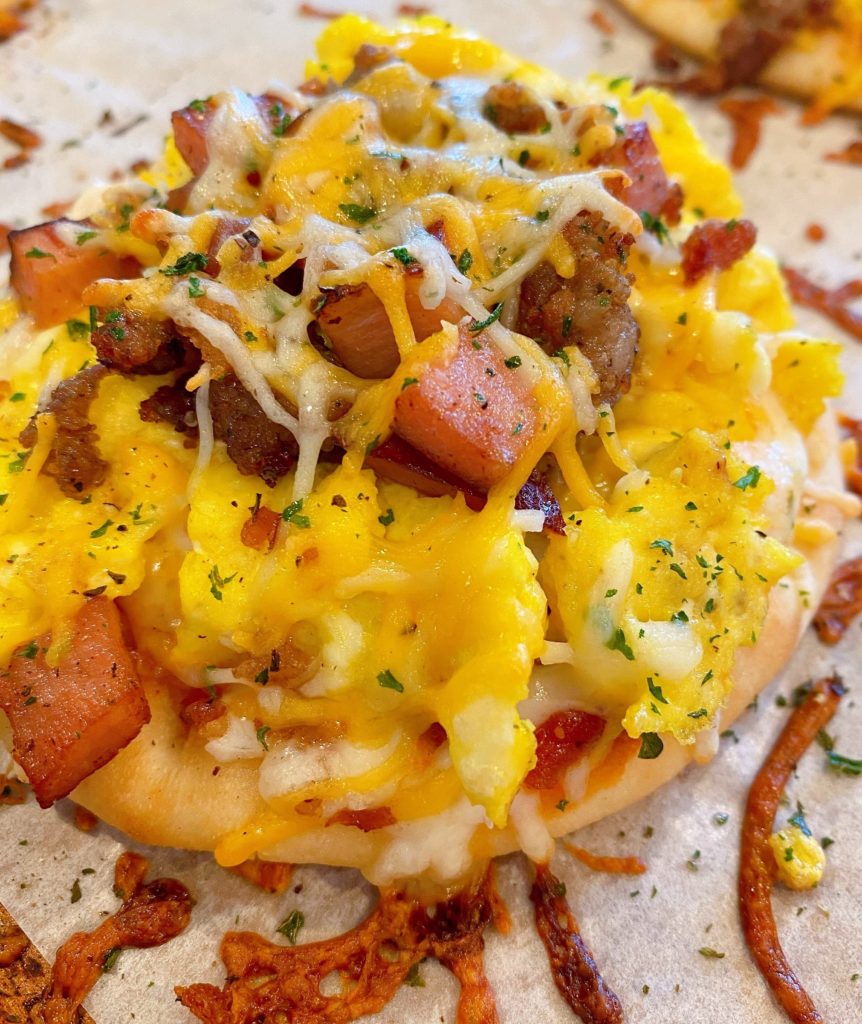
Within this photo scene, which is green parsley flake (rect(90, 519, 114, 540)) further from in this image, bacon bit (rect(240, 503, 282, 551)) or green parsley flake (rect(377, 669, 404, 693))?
green parsley flake (rect(377, 669, 404, 693))

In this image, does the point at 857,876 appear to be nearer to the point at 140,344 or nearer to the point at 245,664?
the point at 245,664

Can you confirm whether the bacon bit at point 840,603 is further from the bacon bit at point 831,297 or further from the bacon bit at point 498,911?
the bacon bit at point 498,911

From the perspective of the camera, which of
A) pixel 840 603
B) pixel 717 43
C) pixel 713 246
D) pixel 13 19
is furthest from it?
pixel 717 43

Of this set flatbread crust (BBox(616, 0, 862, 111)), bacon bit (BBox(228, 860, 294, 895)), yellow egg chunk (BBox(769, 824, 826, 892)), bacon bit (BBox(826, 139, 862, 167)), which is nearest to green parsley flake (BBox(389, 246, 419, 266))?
bacon bit (BBox(228, 860, 294, 895))

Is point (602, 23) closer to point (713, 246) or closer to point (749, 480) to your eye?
point (713, 246)

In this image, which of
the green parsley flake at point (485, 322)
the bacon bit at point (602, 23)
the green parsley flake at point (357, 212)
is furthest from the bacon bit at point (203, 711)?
the bacon bit at point (602, 23)

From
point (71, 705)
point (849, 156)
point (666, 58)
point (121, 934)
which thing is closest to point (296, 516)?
point (71, 705)
